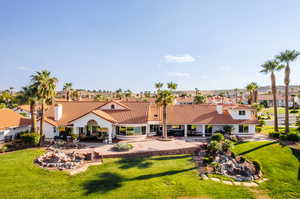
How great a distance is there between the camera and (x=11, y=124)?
33.0 m

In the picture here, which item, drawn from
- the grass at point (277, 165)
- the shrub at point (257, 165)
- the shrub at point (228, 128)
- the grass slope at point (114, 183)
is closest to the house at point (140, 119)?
the shrub at point (228, 128)

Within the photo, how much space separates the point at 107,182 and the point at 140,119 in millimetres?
17846

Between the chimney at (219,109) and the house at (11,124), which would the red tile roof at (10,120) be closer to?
the house at (11,124)

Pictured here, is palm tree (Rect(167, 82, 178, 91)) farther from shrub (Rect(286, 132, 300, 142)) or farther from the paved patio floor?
shrub (Rect(286, 132, 300, 142))

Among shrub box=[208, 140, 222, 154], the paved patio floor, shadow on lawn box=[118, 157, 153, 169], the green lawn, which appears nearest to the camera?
the green lawn

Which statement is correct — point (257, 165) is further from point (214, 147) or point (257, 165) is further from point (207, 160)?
point (207, 160)

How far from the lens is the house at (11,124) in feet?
103

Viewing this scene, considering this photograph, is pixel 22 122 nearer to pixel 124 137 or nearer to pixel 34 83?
pixel 34 83

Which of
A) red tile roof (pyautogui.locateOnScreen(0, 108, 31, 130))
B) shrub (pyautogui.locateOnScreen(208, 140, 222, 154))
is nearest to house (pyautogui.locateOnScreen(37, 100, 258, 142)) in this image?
red tile roof (pyautogui.locateOnScreen(0, 108, 31, 130))

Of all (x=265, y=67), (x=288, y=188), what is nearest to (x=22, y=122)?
(x=288, y=188)

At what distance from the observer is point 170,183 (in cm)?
1845

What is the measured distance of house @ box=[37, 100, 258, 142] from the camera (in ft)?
110

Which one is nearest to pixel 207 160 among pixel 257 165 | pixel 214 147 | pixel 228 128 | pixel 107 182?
pixel 214 147

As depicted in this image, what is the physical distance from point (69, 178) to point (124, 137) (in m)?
15.2
